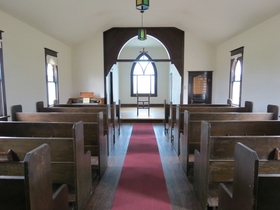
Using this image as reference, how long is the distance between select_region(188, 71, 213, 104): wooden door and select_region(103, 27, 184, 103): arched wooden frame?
1.80 ft

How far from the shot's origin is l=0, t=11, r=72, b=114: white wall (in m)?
3.39

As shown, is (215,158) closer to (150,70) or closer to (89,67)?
(89,67)

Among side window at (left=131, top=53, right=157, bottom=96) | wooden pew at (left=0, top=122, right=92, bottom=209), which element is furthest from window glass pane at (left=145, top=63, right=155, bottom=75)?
wooden pew at (left=0, top=122, right=92, bottom=209)

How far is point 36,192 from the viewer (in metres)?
1.08

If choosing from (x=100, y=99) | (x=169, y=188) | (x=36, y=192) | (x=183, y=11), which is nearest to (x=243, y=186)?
(x=36, y=192)

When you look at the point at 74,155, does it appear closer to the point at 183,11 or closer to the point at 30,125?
A: the point at 30,125

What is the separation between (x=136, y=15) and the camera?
541 centimetres

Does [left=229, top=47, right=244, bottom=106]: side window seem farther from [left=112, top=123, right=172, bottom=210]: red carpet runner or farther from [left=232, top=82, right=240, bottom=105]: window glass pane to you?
[left=112, top=123, right=172, bottom=210]: red carpet runner

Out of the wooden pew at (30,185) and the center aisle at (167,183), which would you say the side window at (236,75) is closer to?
the center aisle at (167,183)

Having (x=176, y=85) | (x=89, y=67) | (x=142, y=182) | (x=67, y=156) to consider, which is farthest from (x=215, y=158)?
(x=176, y=85)

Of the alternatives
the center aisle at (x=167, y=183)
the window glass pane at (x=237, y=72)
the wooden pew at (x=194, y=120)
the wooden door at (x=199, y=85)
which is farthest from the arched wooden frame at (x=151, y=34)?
the wooden pew at (x=194, y=120)

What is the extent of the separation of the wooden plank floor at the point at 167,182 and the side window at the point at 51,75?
7.27ft

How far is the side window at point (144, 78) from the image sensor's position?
38.2 ft

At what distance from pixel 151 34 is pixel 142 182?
16.7ft
